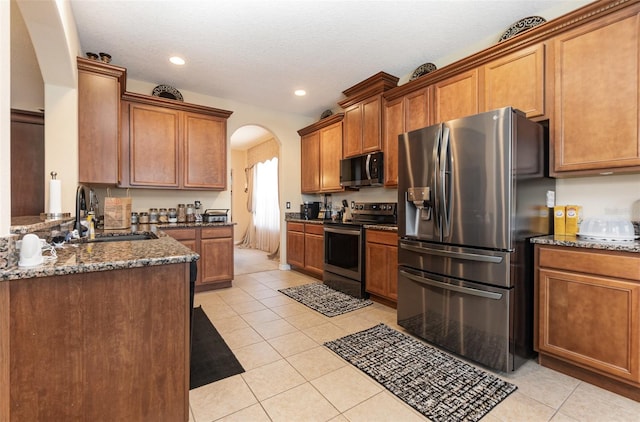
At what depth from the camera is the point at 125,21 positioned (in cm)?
256

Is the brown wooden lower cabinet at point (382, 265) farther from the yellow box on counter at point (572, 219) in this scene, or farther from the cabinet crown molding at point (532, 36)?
the cabinet crown molding at point (532, 36)

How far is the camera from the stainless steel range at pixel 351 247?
3.52 metres

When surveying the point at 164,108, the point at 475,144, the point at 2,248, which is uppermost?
the point at 164,108

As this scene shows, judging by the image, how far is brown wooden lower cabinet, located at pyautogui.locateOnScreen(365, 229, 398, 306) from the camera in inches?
122

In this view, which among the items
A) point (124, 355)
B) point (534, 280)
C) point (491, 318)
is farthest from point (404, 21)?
point (124, 355)

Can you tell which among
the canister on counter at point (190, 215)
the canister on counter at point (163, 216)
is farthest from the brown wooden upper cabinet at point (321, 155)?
the canister on counter at point (163, 216)

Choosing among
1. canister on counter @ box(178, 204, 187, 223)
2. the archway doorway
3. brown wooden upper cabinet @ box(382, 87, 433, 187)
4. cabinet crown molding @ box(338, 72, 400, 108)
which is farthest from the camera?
the archway doorway

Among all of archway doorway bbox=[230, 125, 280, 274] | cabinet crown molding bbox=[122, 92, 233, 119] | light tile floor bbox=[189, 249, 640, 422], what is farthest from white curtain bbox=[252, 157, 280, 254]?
light tile floor bbox=[189, 249, 640, 422]

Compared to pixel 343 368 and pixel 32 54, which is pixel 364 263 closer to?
pixel 343 368

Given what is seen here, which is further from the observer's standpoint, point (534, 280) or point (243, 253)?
point (243, 253)

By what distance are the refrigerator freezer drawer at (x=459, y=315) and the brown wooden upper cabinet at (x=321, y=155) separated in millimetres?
2205

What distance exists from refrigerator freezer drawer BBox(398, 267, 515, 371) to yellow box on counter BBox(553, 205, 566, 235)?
2.55 ft

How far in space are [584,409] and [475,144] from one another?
1677mm

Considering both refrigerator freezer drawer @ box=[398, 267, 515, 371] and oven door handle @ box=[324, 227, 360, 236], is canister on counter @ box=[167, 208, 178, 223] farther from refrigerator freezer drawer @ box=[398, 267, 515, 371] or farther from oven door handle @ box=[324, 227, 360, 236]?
refrigerator freezer drawer @ box=[398, 267, 515, 371]
